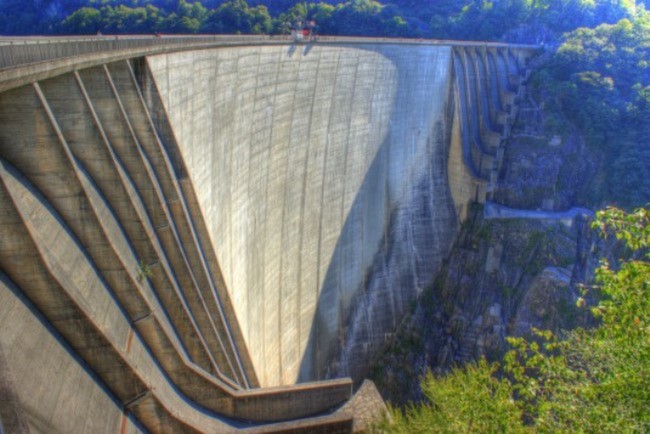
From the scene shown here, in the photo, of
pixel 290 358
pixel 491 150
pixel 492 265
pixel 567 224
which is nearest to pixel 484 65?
pixel 491 150

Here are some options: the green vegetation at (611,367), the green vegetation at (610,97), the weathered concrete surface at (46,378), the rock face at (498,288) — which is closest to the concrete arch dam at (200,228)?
the weathered concrete surface at (46,378)

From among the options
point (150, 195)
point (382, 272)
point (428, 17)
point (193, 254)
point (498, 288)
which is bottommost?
point (498, 288)

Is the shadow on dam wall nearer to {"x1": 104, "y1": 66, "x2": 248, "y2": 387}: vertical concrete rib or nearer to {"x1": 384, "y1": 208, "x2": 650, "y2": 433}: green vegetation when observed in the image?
{"x1": 104, "y1": 66, "x2": 248, "y2": 387}: vertical concrete rib

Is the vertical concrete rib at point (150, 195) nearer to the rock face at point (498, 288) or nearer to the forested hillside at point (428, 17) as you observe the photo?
the rock face at point (498, 288)

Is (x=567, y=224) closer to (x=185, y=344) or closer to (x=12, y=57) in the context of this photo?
(x=185, y=344)

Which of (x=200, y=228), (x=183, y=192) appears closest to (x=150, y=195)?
(x=183, y=192)

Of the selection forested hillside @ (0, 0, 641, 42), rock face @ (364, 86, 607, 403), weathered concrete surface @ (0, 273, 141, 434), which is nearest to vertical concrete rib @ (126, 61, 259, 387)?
weathered concrete surface @ (0, 273, 141, 434)

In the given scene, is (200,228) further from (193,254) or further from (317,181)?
(317,181)
